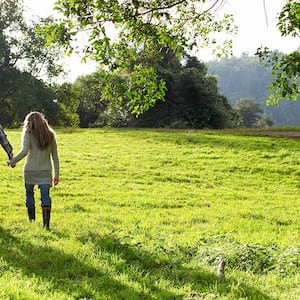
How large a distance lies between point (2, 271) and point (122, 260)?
177 cm

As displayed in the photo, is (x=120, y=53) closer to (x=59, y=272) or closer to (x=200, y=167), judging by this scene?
(x=59, y=272)

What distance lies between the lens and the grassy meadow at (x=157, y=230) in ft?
17.3

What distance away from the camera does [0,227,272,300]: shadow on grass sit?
5.01 metres

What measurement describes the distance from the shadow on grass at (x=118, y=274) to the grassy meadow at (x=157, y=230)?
0.02 meters

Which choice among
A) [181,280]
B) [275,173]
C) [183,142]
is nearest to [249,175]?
[275,173]

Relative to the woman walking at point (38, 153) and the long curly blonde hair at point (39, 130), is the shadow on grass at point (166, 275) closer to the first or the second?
the woman walking at point (38, 153)

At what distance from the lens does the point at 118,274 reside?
5.73 metres

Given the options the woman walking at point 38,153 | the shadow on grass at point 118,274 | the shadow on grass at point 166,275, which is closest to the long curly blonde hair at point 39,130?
the woman walking at point 38,153

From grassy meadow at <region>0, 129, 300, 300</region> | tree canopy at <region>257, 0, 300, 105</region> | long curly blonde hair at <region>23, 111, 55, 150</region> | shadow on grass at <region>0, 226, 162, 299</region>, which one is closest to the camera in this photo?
shadow on grass at <region>0, 226, 162, 299</region>

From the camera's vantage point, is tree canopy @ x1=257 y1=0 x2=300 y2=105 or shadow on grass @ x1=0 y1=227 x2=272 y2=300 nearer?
shadow on grass @ x1=0 y1=227 x2=272 y2=300

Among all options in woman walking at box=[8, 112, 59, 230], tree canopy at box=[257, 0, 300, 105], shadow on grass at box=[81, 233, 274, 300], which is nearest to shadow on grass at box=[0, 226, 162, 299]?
shadow on grass at box=[81, 233, 274, 300]

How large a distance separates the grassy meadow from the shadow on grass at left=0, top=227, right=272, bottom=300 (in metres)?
0.02

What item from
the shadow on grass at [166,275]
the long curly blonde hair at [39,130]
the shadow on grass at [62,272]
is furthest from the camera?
the long curly blonde hair at [39,130]

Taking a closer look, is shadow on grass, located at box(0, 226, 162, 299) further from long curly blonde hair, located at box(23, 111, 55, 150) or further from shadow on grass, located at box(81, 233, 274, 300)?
long curly blonde hair, located at box(23, 111, 55, 150)
